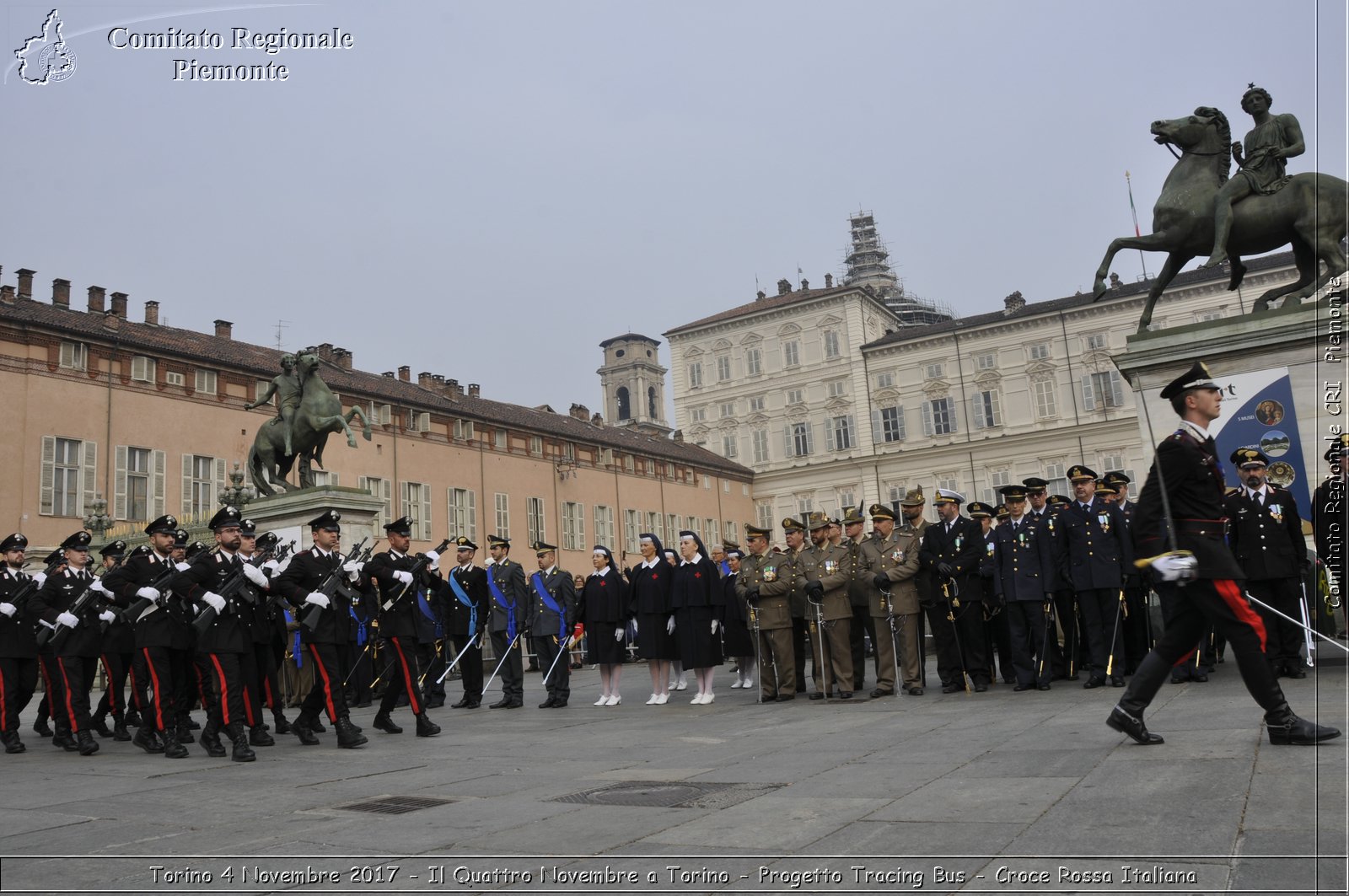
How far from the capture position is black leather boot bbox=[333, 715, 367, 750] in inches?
368

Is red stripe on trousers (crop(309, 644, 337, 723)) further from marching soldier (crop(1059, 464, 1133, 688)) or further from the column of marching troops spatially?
marching soldier (crop(1059, 464, 1133, 688))

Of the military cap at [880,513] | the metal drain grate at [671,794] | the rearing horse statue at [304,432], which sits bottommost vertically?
the metal drain grate at [671,794]

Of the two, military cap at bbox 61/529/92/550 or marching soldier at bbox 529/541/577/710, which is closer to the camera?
military cap at bbox 61/529/92/550

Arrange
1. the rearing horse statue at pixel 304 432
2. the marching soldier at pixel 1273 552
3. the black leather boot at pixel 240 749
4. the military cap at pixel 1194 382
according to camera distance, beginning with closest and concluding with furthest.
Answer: the military cap at pixel 1194 382 → the black leather boot at pixel 240 749 → the marching soldier at pixel 1273 552 → the rearing horse statue at pixel 304 432

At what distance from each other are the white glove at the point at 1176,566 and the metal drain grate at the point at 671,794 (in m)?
2.35

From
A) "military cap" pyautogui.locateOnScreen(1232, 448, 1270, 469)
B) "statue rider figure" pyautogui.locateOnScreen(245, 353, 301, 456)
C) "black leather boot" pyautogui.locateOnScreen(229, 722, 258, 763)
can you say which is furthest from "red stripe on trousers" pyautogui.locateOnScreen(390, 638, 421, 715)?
"statue rider figure" pyautogui.locateOnScreen(245, 353, 301, 456)

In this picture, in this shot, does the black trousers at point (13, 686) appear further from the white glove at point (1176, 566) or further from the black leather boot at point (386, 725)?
the white glove at point (1176, 566)

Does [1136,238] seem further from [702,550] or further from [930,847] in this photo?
[930,847]

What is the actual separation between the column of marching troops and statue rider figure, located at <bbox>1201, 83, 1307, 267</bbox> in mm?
2543

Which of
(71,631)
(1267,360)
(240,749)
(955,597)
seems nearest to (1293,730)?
(955,597)

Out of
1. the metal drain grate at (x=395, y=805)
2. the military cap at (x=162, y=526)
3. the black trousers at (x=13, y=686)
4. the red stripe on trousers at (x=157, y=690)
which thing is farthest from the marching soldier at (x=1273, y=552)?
the black trousers at (x=13, y=686)

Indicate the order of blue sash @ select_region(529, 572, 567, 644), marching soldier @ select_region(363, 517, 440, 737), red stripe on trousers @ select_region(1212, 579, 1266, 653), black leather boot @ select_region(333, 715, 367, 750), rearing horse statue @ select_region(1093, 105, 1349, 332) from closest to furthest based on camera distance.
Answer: red stripe on trousers @ select_region(1212, 579, 1266, 653) < black leather boot @ select_region(333, 715, 367, 750) < marching soldier @ select_region(363, 517, 440, 737) < rearing horse statue @ select_region(1093, 105, 1349, 332) < blue sash @ select_region(529, 572, 567, 644)

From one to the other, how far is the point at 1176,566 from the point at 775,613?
21.9 ft

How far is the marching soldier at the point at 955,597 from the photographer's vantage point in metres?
11.0
